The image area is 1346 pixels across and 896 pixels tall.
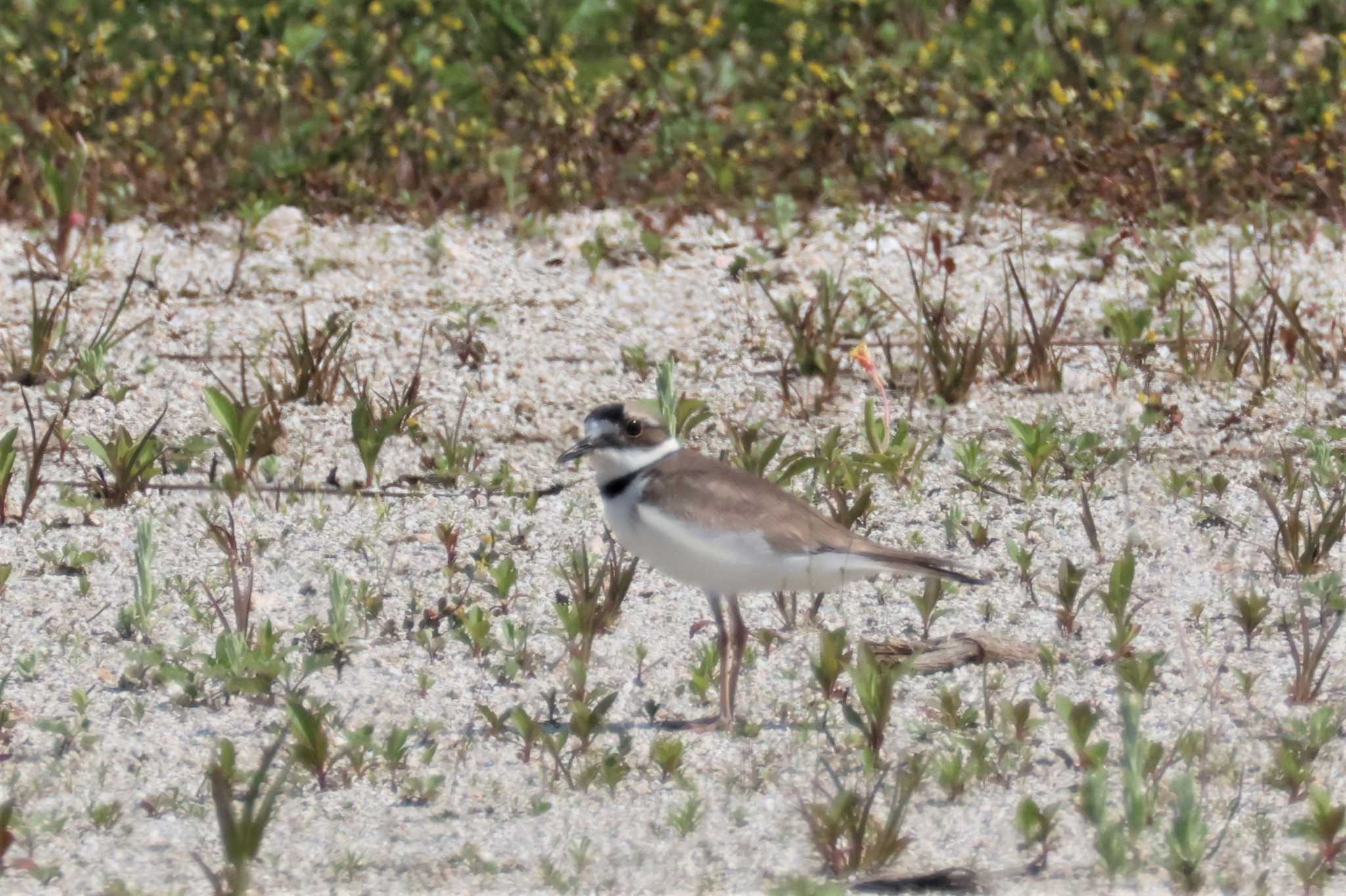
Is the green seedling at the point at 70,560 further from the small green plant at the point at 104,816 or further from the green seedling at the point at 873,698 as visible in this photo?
the green seedling at the point at 873,698

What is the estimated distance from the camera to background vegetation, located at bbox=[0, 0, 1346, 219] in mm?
9305

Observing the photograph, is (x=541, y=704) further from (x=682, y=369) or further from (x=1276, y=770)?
(x=682, y=369)

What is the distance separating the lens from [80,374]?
696 centimetres

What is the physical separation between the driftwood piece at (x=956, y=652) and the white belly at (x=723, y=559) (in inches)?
13.6

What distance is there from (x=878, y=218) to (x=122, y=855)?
5830mm

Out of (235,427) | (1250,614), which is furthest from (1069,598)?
(235,427)

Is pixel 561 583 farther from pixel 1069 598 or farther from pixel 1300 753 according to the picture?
pixel 1300 753

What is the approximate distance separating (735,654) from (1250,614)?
1.35 meters

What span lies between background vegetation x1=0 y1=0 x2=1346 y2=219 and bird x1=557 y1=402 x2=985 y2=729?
14.8 feet

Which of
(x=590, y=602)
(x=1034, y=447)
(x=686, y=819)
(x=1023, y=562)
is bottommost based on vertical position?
(x=686, y=819)

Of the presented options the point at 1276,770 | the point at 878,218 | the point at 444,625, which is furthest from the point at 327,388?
the point at 1276,770

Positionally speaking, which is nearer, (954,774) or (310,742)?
(954,774)

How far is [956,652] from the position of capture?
4.84 meters

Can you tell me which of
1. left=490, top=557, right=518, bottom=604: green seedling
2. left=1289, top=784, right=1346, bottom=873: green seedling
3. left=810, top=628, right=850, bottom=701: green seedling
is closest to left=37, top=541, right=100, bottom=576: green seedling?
left=490, top=557, right=518, bottom=604: green seedling
